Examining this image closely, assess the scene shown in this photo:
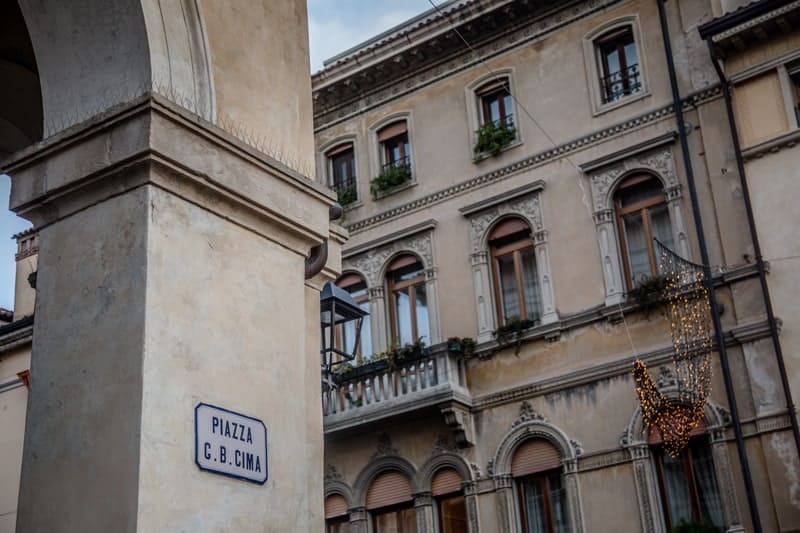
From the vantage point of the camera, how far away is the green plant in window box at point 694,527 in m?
15.0

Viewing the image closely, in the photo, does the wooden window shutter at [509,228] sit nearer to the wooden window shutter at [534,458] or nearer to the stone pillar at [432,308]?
the stone pillar at [432,308]

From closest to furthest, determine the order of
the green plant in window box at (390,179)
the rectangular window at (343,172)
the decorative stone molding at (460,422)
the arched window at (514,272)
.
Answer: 1. the decorative stone molding at (460,422)
2. the arched window at (514,272)
3. the green plant in window box at (390,179)
4. the rectangular window at (343,172)

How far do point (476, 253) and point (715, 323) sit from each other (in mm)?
4804

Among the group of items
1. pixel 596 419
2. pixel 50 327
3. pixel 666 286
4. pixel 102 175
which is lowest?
pixel 50 327

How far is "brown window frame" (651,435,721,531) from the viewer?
614 inches

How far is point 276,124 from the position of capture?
15.8ft

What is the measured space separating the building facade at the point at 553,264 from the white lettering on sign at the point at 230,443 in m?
12.2

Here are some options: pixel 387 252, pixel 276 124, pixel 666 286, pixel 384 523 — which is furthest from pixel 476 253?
pixel 276 124

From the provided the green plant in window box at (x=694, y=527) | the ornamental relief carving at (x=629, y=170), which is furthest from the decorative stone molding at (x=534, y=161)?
the green plant in window box at (x=694, y=527)

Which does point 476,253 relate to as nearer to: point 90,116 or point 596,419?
point 596,419

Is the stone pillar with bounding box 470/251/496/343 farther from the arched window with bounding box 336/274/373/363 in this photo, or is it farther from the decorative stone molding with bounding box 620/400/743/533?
the decorative stone molding with bounding box 620/400/743/533

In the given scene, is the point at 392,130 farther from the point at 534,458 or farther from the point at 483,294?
the point at 534,458

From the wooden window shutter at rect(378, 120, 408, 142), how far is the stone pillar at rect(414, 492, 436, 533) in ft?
24.0

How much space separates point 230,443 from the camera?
3.95m
